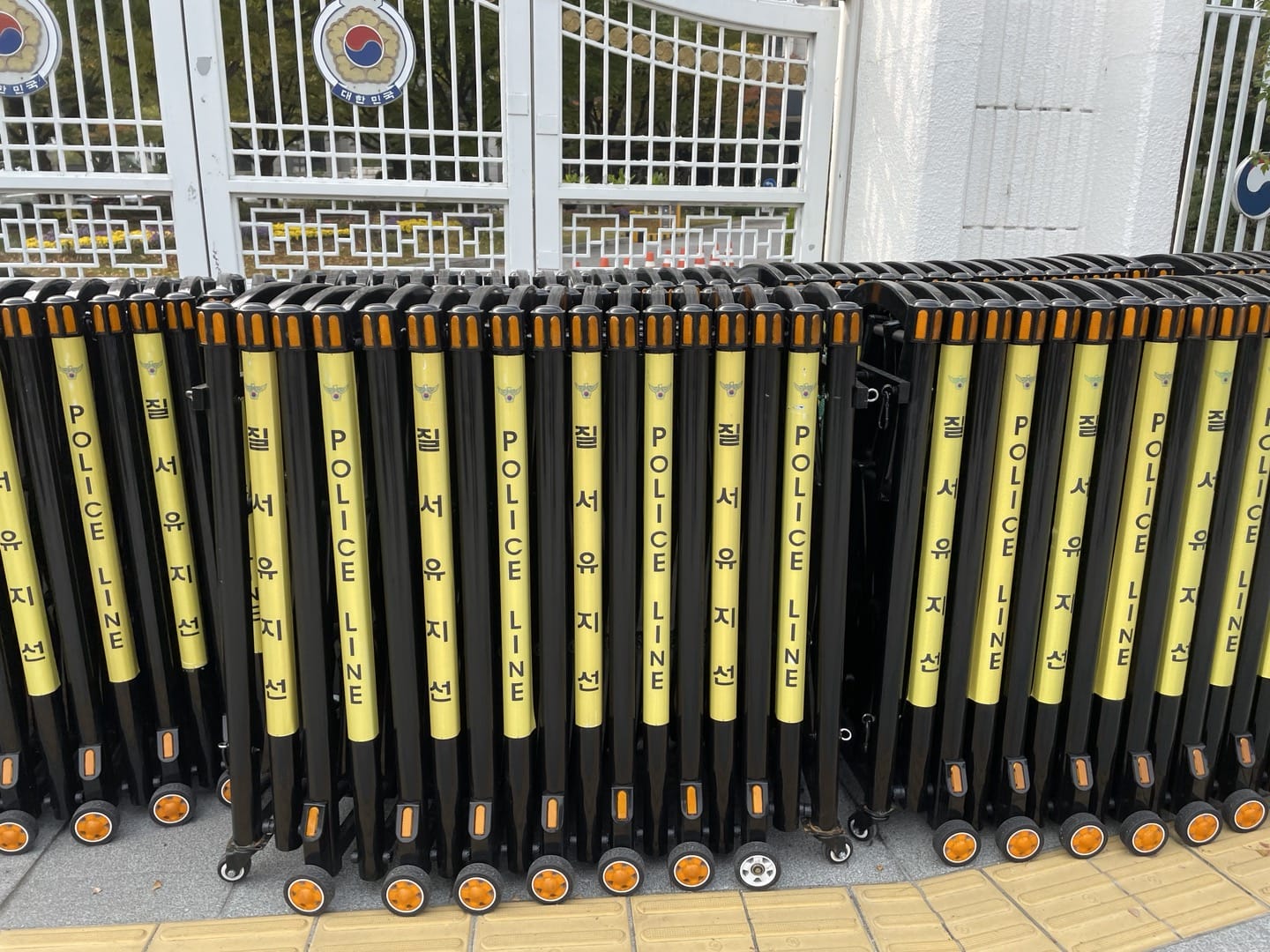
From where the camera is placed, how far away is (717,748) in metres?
2.48

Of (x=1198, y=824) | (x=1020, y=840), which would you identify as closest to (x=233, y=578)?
(x=1020, y=840)

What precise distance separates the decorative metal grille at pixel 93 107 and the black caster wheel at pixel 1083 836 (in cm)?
541

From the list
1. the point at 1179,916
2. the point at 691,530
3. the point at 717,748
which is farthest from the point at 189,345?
the point at 1179,916

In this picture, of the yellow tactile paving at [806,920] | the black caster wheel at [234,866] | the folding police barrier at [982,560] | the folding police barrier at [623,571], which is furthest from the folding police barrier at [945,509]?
the black caster wheel at [234,866]

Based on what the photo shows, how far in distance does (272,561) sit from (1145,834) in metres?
2.55

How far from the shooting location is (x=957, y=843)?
2551mm

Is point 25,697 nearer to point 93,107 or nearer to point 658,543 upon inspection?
point 658,543

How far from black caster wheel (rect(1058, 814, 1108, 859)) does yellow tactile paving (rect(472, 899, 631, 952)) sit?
1291 millimetres

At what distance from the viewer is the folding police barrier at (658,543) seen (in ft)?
7.13

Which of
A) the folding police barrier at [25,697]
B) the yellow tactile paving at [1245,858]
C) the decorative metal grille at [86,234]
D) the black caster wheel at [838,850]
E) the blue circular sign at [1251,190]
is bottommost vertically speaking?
the yellow tactile paving at [1245,858]

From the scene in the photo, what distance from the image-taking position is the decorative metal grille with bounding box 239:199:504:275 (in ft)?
17.3

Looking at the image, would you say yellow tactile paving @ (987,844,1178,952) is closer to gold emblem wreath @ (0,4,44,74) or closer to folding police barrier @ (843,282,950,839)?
folding police barrier @ (843,282,950,839)

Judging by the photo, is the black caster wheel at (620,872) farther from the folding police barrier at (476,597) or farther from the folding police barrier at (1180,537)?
the folding police barrier at (1180,537)

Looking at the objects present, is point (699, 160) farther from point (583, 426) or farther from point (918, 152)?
point (583, 426)
